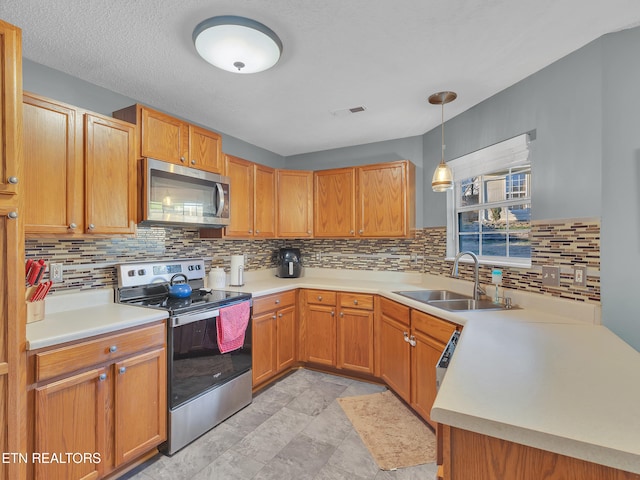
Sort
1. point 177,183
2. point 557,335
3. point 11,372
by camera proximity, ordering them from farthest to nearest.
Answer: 1. point 177,183
2. point 557,335
3. point 11,372

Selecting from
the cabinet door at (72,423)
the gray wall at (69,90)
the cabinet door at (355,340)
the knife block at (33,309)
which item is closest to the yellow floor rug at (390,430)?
the cabinet door at (355,340)

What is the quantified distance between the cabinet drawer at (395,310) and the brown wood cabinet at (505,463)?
63.3 inches

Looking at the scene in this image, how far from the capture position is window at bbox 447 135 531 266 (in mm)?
2322

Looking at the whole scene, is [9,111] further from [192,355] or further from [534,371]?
[534,371]

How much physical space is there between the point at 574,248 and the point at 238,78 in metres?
2.26

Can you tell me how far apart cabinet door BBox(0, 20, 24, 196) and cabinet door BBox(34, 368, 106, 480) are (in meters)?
0.93

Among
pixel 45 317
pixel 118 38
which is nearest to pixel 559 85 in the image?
pixel 118 38

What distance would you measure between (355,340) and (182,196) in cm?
192

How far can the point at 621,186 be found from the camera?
163 centimetres

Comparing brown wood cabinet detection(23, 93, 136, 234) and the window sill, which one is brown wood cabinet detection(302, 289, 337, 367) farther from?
brown wood cabinet detection(23, 93, 136, 234)

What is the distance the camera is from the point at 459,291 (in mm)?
2707

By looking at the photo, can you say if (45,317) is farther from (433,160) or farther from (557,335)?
(433,160)

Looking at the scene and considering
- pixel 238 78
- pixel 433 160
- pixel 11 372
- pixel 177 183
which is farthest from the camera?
pixel 433 160

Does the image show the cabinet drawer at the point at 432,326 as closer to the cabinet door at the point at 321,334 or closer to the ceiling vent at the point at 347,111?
the cabinet door at the point at 321,334
